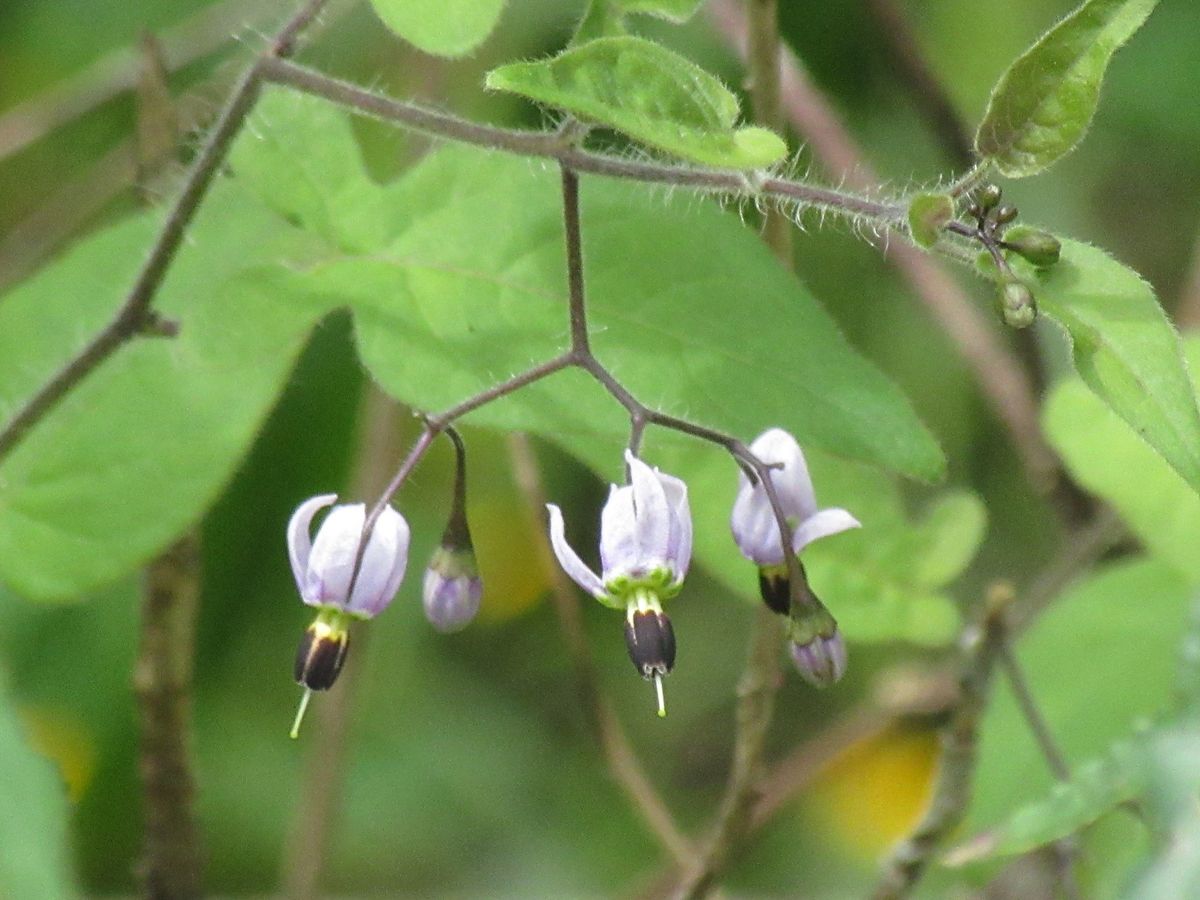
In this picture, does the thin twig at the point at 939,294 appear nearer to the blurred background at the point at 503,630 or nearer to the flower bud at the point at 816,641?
the blurred background at the point at 503,630

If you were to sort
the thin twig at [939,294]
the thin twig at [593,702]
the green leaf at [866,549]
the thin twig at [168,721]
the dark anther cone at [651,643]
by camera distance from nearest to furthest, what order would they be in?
the dark anther cone at [651,643], the green leaf at [866,549], the thin twig at [168,721], the thin twig at [593,702], the thin twig at [939,294]

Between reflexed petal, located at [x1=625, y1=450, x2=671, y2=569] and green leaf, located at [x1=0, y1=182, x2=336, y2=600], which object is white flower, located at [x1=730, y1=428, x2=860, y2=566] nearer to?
reflexed petal, located at [x1=625, y1=450, x2=671, y2=569]

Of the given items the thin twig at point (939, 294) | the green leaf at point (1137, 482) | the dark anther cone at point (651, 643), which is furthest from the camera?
the thin twig at point (939, 294)

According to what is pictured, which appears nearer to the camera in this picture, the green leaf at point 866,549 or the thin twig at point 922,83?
the green leaf at point 866,549

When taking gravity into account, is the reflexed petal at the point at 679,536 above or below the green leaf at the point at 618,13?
below

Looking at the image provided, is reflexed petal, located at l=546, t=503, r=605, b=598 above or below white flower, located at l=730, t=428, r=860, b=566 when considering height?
below

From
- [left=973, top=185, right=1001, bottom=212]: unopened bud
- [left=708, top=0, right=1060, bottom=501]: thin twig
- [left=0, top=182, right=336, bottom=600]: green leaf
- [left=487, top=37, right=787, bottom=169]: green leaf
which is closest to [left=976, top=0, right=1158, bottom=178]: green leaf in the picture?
[left=973, top=185, right=1001, bottom=212]: unopened bud

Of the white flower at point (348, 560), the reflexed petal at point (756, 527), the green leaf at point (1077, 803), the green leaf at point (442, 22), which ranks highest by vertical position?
the green leaf at point (442, 22)

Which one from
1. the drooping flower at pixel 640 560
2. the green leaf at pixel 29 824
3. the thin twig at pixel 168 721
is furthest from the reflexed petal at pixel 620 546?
the thin twig at pixel 168 721
